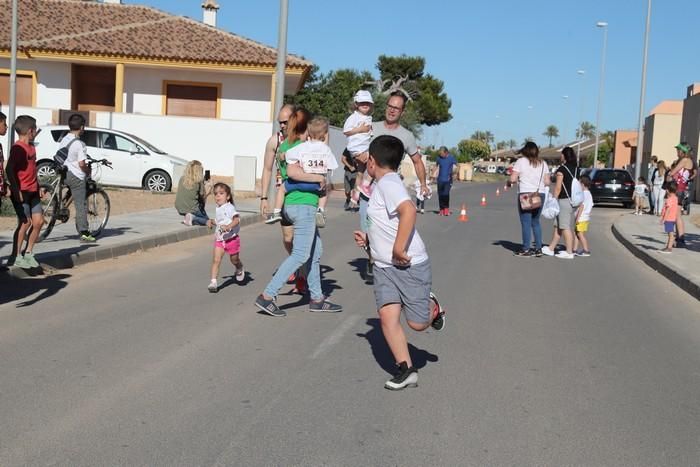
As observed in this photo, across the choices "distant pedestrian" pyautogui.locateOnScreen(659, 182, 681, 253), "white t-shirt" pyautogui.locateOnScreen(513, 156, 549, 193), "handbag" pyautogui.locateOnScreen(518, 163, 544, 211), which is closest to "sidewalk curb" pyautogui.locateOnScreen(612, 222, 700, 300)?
"distant pedestrian" pyautogui.locateOnScreen(659, 182, 681, 253)

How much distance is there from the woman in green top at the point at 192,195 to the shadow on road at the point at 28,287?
463 cm

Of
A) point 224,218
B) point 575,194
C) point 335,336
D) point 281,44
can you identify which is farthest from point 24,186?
point 281,44

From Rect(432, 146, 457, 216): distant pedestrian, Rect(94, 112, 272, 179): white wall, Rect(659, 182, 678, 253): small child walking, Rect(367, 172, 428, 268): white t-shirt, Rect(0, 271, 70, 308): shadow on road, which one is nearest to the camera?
Rect(367, 172, 428, 268): white t-shirt

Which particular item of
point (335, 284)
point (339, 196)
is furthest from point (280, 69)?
point (335, 284)

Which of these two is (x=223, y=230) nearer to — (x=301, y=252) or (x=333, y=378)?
(x=301, y=252)

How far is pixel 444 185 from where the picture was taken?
21953mm

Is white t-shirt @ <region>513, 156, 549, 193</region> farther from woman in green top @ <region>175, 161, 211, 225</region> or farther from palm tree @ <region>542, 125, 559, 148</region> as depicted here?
palm tree @ <region>542, 125, 559, 148</region>

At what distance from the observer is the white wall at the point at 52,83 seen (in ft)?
104

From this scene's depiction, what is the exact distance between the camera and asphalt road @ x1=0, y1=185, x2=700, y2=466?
172 inches

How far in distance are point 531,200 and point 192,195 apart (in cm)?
565

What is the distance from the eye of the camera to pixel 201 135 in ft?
97.1

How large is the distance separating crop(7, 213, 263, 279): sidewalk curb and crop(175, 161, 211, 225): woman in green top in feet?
0.72

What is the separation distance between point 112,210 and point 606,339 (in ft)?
40.6

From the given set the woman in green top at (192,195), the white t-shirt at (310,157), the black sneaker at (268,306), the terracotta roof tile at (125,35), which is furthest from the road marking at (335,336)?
the terracotta roof tile at (125,35)
